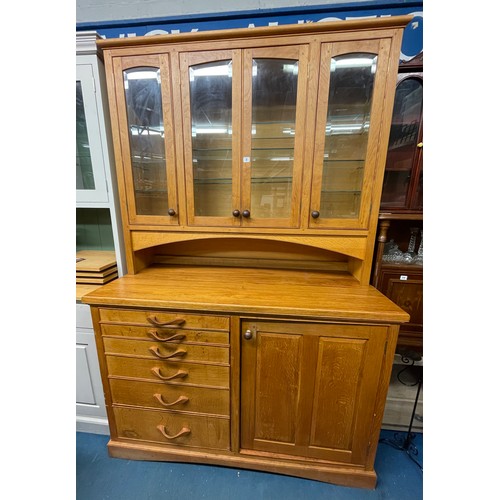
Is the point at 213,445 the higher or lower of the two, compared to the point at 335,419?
lower

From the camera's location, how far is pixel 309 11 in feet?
4.22

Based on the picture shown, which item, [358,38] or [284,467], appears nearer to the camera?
[358,38]

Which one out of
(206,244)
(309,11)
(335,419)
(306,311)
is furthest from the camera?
(206,244)

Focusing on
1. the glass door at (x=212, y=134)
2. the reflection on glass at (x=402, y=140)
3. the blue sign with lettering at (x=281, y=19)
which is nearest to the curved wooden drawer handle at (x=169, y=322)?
the glass door at (x=212, y=134)

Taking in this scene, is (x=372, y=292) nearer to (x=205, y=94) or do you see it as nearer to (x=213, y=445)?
(x=213, y=445)

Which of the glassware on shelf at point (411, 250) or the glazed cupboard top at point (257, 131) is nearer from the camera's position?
the glazed cupboard top at point (257, 131)

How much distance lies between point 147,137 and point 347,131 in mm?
995

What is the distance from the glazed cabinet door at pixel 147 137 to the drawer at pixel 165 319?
0.47 m

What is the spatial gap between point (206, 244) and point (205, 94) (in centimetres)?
80

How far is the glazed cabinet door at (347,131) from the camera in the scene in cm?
94

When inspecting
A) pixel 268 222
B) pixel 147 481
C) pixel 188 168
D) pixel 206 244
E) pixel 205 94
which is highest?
pixel 205 94

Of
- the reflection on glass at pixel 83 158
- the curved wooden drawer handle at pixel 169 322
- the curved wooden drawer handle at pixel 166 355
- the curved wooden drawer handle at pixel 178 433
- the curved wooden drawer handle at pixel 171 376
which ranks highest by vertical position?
the reflection on glass at pixel 83 158

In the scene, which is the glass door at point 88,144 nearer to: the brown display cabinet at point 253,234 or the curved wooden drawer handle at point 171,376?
the brown display cabinet at point 253,234

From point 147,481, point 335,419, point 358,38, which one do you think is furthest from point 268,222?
point 147,481
